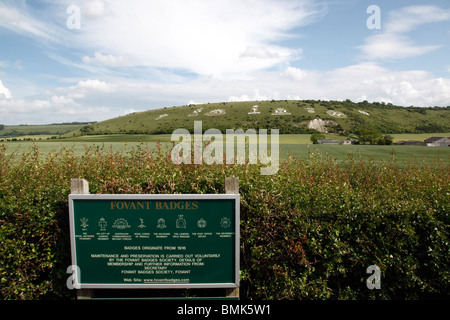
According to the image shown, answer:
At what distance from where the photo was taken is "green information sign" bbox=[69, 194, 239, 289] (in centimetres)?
409

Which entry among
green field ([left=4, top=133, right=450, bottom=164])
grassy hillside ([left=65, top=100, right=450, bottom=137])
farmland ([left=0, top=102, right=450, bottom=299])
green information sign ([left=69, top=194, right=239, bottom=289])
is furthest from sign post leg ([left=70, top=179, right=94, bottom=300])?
grassy hillside ([left=65, top=100, right=450, bottom=137])

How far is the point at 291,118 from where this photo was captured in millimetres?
95438

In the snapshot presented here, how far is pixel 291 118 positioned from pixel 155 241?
95.8 m

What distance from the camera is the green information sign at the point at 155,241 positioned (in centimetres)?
409

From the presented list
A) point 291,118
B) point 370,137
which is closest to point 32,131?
point 291,118

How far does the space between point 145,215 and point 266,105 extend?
382 feet

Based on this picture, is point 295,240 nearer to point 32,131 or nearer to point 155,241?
point 155,241

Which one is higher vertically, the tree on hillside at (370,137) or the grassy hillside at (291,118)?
the grassy hillside at (291,118)

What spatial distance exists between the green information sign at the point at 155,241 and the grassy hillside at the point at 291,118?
249ft

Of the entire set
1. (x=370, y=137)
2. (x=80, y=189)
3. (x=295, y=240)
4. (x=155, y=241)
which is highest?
(x=370, y=137)

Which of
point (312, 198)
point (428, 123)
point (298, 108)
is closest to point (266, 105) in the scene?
point (298, 108)

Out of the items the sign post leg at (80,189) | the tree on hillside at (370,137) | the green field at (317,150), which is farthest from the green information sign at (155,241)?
the tree on hillside at (370,137)

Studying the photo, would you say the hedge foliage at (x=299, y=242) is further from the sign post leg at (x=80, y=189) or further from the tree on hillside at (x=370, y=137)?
the tree on hillside at (x=370, y=137)
